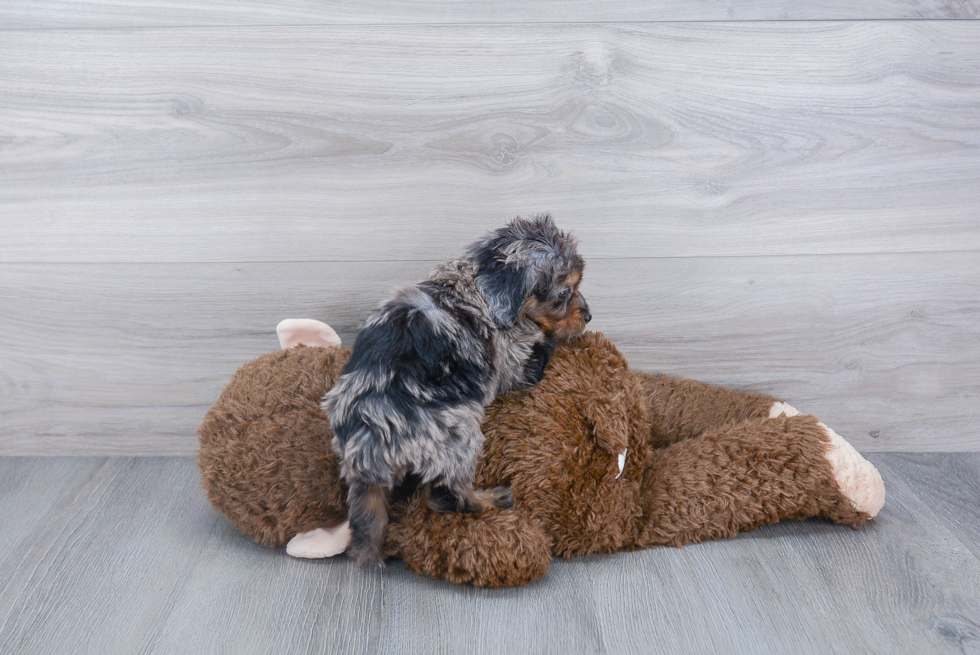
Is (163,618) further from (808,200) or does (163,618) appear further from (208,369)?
(808,200)

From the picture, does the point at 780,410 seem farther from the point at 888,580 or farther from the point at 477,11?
the point at 477,11

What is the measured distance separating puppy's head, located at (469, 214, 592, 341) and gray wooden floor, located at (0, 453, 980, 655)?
51 cm

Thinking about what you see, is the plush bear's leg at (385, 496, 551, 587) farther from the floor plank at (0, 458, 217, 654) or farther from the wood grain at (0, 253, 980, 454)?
the wood grain at (0, 253, 980, 454)

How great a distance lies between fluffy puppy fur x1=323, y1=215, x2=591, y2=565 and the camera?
1282mm

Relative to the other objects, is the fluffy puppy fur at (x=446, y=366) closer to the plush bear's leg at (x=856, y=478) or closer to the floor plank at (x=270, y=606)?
the floor plank at (x=270, y=606)

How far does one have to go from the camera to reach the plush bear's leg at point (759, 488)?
1521 millimetres

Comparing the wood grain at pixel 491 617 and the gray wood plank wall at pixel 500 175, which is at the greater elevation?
the gray wood plank wall at pixel 500 175

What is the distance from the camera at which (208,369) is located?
1896 mm

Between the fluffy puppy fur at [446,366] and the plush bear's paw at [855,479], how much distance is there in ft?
2.08

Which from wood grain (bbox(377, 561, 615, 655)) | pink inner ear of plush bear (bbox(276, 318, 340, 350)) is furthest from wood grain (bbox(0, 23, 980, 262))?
wood grain (bbox(377, 561, 615, 655))

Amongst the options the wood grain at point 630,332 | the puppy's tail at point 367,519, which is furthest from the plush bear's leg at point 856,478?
the puppy's tail at point 367,519

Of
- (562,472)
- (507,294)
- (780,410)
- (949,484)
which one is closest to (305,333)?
(507,294)

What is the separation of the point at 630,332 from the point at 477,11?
34.2 inches

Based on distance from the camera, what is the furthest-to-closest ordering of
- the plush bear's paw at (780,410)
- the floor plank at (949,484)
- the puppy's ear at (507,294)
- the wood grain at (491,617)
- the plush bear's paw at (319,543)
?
1. the plush bear's paw at (780,410)
2. the floor plank at (949,484)
3. the plush bear's paw at (319,543)
4. the puppy's ear at (507,294)
5. the wood grain at (491,617)
